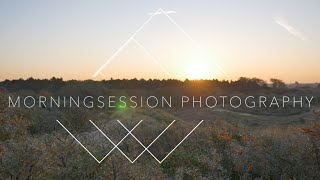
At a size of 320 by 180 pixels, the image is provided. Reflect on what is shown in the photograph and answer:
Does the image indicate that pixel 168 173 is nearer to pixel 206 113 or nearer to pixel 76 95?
pixel 206 113

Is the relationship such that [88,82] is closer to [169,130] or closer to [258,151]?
[169,130]

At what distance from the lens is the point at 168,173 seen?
49.9 feet

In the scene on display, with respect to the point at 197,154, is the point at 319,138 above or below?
above

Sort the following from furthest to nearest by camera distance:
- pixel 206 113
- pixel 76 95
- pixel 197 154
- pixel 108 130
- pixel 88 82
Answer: pixel 88 82 < pixel 76 95 < pixel 206 113 < pixel 108 130 < pixel 197 154

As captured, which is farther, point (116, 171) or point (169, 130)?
point (169, 130)

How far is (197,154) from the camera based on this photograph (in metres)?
16.4

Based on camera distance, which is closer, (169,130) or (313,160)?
(313,160)

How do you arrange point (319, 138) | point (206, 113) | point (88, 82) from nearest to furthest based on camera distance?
point (319, 138) → point (206, 113) → point (88, 82)

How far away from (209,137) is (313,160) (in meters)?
5.29

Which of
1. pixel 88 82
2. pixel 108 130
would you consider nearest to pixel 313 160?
pixel 108 130

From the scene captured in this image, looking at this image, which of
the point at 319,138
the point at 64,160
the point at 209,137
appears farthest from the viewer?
the point at 209,137

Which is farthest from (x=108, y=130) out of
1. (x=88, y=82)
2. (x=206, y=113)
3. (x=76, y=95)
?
(x=88, y=82)

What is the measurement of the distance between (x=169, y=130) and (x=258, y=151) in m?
6.60

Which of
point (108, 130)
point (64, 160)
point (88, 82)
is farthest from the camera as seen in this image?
point (88, 82)
